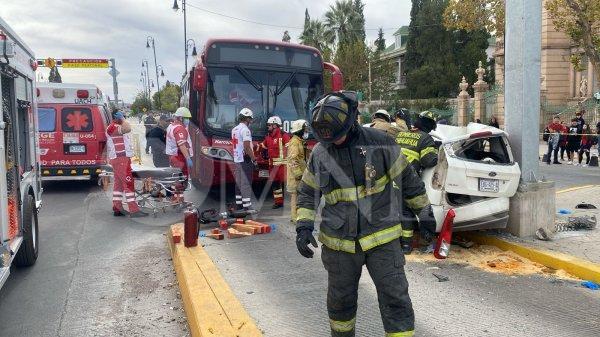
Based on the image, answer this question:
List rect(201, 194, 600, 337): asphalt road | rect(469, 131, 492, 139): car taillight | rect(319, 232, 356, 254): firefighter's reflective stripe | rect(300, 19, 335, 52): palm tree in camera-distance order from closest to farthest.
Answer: rect(319, 232, 356, 254): firefighter's reflective stripe, rect(201, 194, 600, 337): asphalt road, rect(469, 131, 492, 139): car taillight, rect(300, 19, 335, 52): palm tree

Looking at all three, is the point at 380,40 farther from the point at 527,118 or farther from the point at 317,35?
the point at 527,118

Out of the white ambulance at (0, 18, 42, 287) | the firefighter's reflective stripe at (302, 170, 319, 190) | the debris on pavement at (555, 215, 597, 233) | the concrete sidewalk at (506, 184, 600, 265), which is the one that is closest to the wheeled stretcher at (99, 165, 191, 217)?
the white ambulance at (0, 18, 42, 287)

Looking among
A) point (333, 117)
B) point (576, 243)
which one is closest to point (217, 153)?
point (576, 243)

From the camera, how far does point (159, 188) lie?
9727 millimetres

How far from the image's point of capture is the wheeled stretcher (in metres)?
9.65

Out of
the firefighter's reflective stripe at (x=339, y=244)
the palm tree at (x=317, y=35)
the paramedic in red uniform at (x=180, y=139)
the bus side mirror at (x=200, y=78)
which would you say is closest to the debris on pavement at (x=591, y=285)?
the firefighter's reflective stripe at (x=339, y=244)

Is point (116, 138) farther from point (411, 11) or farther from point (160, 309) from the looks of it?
point (411, 11)

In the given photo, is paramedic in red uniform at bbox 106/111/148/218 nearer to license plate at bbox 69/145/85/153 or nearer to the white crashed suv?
license plate at bbox 69/145/85/153

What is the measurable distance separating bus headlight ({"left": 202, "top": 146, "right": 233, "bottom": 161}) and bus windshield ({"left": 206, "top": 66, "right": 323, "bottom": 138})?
0.33m

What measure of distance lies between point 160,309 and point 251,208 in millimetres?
4736

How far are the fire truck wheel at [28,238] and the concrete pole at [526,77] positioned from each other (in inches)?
232

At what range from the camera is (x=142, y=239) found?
780 cm

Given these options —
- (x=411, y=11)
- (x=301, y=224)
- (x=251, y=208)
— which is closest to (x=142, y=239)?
(x=251, y=208)

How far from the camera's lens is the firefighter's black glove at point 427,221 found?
3.76m
